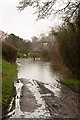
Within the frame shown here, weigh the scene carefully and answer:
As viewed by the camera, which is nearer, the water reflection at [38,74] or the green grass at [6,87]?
the green grass at [6,87]

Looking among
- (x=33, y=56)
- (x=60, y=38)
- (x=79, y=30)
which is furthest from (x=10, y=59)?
(x=33, y=56)

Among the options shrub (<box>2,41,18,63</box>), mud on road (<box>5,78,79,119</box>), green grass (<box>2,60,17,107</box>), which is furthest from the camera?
shrub (<box>2,41,18,63</box>)

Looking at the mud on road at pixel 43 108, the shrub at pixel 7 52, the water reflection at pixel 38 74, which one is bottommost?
the mud on road at pixel 43 108

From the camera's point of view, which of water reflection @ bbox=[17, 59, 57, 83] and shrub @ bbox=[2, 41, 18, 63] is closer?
water reflection @ bbox=[17, 59, 57, 83]

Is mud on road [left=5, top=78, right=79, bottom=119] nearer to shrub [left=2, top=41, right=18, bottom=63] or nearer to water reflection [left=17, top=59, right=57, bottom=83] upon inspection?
water reflection [left=17, top=59, right=57, bottom=83]

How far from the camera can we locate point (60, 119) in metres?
4.82

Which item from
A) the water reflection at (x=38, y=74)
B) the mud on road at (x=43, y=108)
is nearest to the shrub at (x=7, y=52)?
the water reflection at (x=38, y=74)

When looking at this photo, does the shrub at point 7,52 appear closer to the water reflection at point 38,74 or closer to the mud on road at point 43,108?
the water reflection at point 38,74

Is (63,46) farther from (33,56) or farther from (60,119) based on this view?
(33,56)

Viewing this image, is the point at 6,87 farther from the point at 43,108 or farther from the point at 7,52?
the point at 7,52

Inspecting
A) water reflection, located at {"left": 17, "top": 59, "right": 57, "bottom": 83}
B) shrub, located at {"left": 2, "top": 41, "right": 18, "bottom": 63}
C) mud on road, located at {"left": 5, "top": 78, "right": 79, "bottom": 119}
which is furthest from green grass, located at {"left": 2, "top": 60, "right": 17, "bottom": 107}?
shrub, located at {"left": 2, "top": 41, "right": 18, "bottom": 63}

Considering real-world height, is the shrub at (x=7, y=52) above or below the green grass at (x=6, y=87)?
above

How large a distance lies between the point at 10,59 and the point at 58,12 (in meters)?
13.3

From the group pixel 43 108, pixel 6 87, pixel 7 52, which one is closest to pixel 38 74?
pixel 7 52
